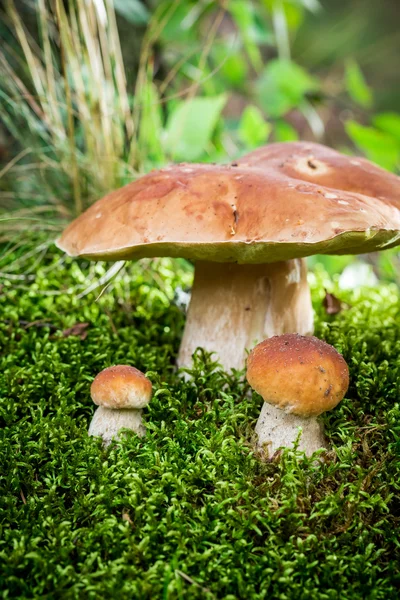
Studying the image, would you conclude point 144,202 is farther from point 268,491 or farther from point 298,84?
point 298,84

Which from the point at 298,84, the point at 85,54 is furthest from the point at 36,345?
the point at 298,84

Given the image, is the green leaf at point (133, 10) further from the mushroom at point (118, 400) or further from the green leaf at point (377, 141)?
the mushroom at point (118, 400)

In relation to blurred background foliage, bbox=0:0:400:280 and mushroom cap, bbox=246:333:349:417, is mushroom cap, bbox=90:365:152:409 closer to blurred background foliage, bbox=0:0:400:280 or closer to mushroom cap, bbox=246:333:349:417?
mushroom cap, bbox=246:333:349:417

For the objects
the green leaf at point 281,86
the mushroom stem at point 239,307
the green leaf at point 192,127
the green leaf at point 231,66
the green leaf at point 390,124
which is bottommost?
the mushroom stem at point 239,307

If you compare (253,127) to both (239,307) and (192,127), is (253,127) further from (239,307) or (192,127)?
(239,307)

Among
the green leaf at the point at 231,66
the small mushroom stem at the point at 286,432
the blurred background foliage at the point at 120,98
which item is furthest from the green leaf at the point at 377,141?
the small mushroom stem at the point at 286,432

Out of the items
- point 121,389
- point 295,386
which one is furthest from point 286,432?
point 121,389
